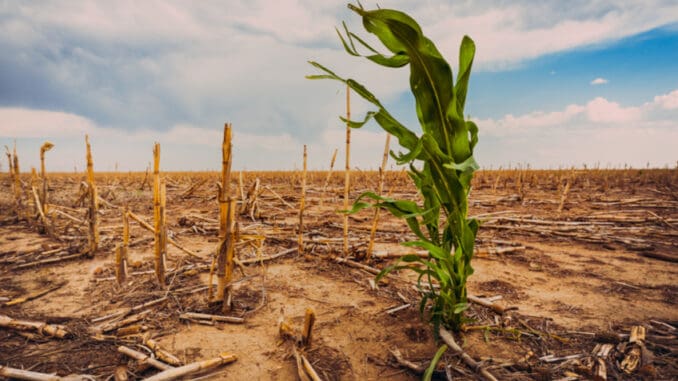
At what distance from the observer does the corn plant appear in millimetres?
1924

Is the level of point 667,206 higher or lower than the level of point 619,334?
higher

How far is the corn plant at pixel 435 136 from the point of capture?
6.31 ft

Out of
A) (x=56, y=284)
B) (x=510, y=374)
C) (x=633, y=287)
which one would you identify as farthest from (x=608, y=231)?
(x=56, y=284)

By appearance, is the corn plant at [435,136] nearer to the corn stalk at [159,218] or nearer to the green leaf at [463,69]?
the green leaf at [463,69]

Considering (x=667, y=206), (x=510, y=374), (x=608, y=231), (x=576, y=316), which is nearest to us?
(x=510, y=374)

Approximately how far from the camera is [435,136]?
2.23 m

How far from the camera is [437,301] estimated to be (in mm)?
2311

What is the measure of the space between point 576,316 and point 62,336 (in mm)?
3921

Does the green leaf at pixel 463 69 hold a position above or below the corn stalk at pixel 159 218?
above

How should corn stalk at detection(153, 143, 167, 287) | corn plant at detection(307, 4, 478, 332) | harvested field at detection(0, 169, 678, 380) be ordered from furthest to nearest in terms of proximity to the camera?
corn stalk at detection(153, 143, 167, 287), harvested field at detection(0, 169, 678, 380), corn plant at detection(307, 4, 478, 332)

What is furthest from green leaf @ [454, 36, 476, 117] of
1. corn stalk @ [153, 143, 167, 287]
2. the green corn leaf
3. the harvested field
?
corn stalk @ [153, 143, 167, 287]

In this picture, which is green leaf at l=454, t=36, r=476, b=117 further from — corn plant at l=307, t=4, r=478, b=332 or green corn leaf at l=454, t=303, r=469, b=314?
green corn leaf at l=454, t=303, r=469, b=314

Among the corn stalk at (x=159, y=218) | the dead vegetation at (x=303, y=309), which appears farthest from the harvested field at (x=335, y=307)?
the corn stalk at (x=159, y=218)

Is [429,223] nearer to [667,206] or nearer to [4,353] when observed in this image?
[4,353]
